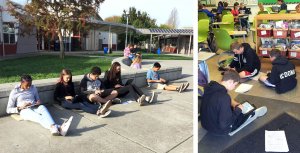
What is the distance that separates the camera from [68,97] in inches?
138

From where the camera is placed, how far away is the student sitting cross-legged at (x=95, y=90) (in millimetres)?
3613

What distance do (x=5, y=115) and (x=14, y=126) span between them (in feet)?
1.31

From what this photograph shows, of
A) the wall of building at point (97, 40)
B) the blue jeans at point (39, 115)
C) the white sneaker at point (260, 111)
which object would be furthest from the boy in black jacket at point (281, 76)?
the wall of building at point (97, 40)

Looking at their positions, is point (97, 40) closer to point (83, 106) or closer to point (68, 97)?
point (68, 97)

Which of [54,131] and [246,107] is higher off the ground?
[246,107]

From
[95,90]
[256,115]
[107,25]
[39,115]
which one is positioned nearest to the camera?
[256,115]

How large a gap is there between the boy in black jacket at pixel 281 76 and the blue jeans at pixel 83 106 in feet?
5.79

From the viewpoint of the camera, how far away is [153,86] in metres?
5.10

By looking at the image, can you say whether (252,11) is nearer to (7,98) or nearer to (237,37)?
(237,37)

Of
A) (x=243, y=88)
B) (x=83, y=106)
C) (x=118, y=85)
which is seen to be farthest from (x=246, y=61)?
(x=118, y=85)

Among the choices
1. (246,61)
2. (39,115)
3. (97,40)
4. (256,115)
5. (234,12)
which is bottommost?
(39,115)

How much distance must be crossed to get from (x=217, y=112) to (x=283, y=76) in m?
1.03

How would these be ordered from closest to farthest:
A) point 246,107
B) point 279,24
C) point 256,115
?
point 246,107 → point 256,115 → point 279,24

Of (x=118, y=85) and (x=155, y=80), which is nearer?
(x=118, y=85)
